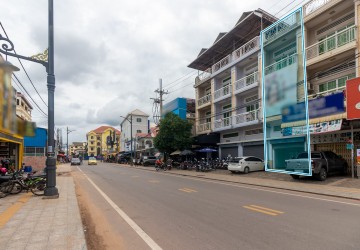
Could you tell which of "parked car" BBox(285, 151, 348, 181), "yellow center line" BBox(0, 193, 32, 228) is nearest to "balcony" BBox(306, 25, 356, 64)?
"parked car" BBox(285, 151, 348, 181)

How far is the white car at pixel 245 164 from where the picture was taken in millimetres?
23484

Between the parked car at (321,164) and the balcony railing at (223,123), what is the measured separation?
13.4 meters

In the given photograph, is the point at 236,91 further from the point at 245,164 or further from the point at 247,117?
the point at 245,164

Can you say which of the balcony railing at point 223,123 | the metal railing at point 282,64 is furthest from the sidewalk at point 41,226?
the balcony railing at point 223,123

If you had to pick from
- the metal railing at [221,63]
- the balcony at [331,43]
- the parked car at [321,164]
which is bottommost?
the parked car at [321,164]

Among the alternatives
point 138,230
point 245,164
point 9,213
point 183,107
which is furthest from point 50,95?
point 183,107

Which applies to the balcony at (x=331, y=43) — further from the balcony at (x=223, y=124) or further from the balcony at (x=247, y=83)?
the balcony at (x=223, y=124)

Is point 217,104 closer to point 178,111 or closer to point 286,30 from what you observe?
point 178,111

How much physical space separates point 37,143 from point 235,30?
2726 cm

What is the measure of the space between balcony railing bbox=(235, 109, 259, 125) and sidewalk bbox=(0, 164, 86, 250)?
63.8ft

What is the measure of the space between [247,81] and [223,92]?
411 cm

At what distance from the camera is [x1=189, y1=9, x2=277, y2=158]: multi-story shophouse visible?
2691 centimetres

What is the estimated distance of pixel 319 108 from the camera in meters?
18.5

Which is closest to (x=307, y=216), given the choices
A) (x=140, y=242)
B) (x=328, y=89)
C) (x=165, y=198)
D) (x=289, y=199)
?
(x=289, y=199)
